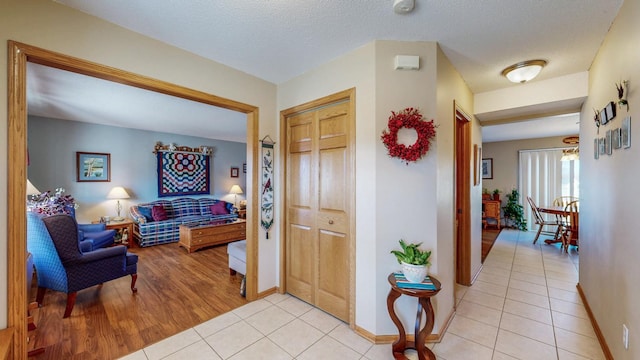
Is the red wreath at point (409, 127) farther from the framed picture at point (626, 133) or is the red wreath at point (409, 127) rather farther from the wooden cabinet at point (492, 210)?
the wooden cabinet at point (492, 210)

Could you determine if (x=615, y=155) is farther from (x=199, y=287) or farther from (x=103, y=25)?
(x=199, y=287)

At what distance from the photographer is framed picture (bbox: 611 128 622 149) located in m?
1.63

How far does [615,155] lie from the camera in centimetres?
171

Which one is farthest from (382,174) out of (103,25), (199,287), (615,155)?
(199,287)

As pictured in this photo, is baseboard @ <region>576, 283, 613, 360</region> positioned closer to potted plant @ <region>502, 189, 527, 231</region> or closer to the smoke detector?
the smoke detector

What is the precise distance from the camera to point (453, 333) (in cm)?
211

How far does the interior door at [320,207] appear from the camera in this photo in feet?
7.55

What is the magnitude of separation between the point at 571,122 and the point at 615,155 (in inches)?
157

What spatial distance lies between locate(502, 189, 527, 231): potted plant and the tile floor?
3.89 metres

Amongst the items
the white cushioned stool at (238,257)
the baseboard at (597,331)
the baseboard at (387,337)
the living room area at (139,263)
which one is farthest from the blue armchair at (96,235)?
the baseboard at (597,331)

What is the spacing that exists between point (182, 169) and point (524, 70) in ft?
21.1

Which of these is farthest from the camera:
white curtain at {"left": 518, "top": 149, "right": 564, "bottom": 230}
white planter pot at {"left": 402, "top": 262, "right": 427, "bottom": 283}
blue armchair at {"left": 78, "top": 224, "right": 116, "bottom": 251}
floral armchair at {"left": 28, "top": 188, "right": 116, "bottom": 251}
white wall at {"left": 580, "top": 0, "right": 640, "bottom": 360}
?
white curtain at {"left": 518, "top": 149, "right": 564, "bottom": 230}

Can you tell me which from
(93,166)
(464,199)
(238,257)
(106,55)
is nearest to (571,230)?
(464,199)

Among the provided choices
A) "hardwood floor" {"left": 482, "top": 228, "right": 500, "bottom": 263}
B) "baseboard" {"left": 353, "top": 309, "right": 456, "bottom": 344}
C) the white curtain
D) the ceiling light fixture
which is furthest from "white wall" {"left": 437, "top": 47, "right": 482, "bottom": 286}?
the white curtain
